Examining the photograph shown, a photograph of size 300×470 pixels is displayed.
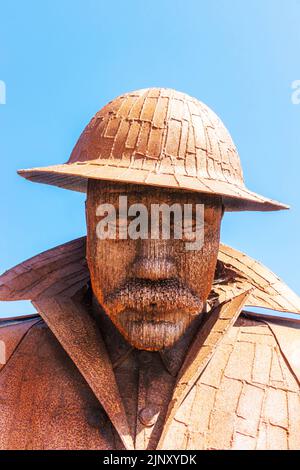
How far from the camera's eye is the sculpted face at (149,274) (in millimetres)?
2549

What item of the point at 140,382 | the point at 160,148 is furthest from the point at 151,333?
the point at 160,148

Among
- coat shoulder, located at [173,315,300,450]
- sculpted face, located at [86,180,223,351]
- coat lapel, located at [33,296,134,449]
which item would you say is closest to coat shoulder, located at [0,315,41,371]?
coat lapel, located at [33,296,134,449]

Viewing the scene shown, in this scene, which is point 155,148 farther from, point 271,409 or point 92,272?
point 271,409

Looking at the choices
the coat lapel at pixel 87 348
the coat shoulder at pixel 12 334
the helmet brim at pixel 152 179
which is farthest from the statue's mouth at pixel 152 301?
the coat shoulder at pixel 12 334

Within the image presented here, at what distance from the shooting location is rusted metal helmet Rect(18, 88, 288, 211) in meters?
2.48

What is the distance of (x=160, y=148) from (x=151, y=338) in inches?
38.5

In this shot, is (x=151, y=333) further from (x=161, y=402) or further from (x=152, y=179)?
(x=152, y=179)

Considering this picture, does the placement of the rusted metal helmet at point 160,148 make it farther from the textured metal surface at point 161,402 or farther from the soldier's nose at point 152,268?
the textured metal surface at point 161,402

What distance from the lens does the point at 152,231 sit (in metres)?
2.57

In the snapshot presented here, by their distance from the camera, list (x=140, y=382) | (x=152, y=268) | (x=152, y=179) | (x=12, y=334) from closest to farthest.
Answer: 1. (x=152, y=179)
2. (x=152, y=268)
3. (x=140, y=382)
4. (x=12, y=334)

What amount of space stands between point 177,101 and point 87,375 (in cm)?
156

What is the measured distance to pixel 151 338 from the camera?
2578 mm
